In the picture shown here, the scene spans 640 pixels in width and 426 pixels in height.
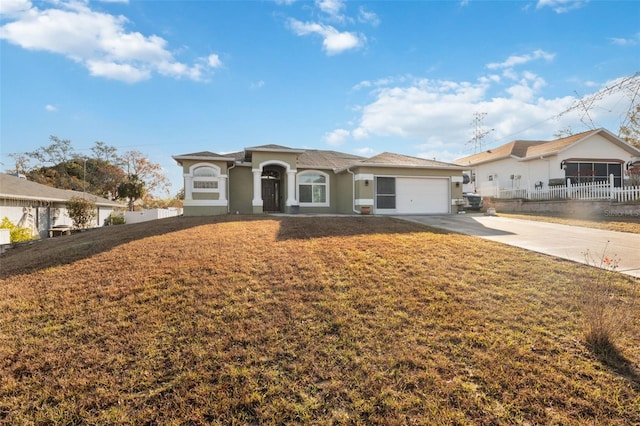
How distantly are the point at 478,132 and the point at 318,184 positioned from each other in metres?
22.1

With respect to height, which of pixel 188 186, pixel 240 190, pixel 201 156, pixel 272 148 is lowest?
pixel 240 190

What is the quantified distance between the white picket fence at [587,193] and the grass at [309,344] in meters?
12.1

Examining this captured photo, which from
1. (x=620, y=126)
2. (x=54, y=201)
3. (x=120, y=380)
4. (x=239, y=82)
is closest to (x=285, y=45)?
(x=239, y=82)

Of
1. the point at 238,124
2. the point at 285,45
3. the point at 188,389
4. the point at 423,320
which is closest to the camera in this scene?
the point at 188,389

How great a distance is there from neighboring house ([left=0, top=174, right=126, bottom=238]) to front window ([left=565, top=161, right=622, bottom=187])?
32264 millimetres

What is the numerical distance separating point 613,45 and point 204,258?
7.35 m

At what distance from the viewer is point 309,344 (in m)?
3.56

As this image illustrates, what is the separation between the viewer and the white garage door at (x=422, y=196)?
53.6 ft

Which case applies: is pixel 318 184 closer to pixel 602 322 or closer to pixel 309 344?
pixel 309 344

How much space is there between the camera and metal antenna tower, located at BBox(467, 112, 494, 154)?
31.1m

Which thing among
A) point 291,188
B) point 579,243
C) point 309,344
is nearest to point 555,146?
point 579,243

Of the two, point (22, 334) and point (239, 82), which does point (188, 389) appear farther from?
point (239, 82)

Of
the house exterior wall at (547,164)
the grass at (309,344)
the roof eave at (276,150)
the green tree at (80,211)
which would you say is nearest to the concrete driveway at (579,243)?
the grass at (309,344)

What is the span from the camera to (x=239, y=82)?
14.7 metres
